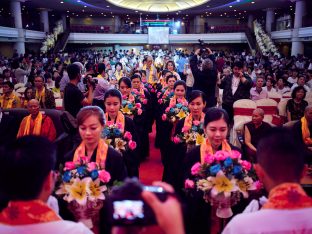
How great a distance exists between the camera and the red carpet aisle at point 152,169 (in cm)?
559

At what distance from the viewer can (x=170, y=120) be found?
5.36m

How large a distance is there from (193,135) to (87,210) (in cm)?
193

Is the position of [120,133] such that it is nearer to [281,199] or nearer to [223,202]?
[223,202]

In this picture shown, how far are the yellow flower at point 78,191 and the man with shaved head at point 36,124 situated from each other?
9.22ft

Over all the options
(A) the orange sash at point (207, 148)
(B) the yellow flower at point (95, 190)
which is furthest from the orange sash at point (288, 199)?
(A) the orange sash at point (207, 148)

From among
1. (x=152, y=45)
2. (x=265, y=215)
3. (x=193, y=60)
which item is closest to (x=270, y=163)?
(x=265, y=215)

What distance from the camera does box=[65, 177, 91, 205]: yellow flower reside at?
2.12 meters

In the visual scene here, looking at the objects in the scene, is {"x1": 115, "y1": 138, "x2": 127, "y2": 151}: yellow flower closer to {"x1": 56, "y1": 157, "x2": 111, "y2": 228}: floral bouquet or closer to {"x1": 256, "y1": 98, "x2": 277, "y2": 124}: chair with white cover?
{"x1": 56, "y1": 157, "x2": 111, "y2": 228}: floral bouquet

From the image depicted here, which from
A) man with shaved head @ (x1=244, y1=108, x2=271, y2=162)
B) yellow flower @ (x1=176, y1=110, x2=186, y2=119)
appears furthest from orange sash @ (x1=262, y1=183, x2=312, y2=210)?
yellow flower @ (x1=176, y1=110, x2=186, y2=119)

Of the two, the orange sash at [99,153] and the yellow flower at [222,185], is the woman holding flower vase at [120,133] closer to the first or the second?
the orange sash at [99,153]

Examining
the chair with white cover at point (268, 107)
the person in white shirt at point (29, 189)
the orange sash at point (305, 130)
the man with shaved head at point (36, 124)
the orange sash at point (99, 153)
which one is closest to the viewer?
the person in white shirt at point (29, 189)

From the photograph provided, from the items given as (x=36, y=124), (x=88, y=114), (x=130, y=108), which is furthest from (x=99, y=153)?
(x=130, y=108)

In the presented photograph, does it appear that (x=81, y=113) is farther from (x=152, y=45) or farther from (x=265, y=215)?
(x=152, y=45)

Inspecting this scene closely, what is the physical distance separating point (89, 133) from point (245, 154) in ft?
8.72
